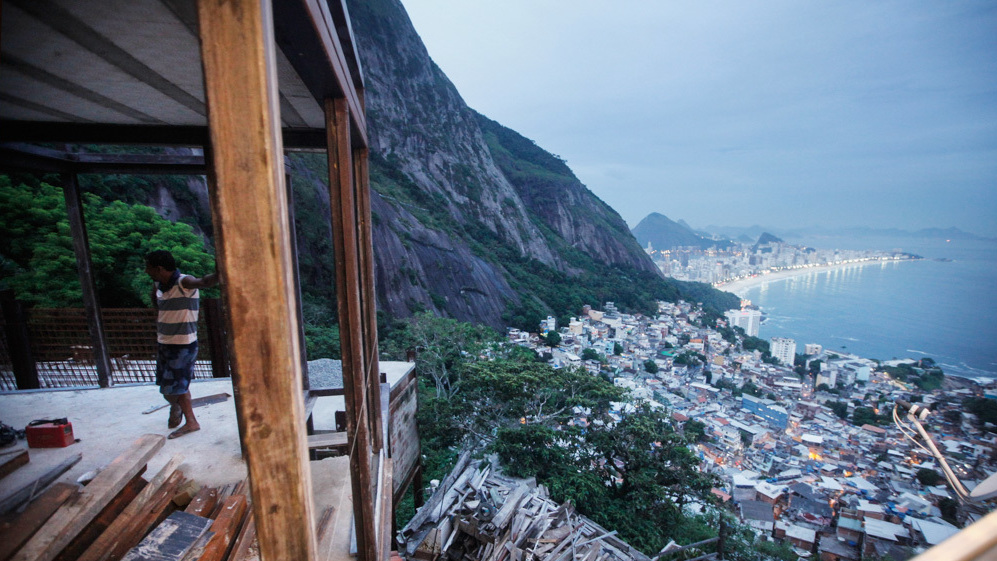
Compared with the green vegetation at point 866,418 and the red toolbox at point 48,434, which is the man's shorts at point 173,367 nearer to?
the red toolbox at point 48,434

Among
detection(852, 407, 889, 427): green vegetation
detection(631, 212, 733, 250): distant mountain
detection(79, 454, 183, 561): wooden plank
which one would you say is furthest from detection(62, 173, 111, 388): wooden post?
detection(631, 212, 733, 250): distant mountain

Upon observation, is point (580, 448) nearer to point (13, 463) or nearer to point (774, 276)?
point (13, 463)

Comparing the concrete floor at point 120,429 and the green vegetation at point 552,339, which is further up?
the concrete floor at point 120,429

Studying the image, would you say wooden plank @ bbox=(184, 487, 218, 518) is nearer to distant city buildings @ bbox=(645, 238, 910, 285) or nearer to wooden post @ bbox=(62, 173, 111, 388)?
wooden post @ bbox=(62, 173, 111, 388)

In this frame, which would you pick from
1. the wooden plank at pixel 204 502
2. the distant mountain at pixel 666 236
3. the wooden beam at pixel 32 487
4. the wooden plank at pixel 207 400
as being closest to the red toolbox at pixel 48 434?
the wooden beam at pixel 32 487

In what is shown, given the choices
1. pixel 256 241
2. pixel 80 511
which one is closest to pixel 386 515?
pixel 80 511
